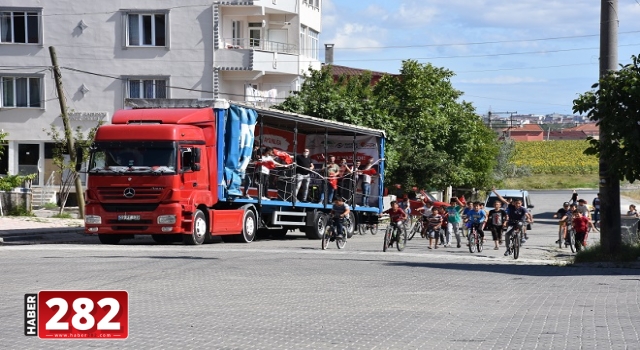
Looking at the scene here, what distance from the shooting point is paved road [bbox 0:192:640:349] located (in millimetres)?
11797

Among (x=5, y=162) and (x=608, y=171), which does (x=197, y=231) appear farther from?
(x=5, y=162)

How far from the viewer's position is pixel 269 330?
40.5 feet

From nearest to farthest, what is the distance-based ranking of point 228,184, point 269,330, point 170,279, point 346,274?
point 269,330 < point 170,279 < point 346,274 < point 228,184

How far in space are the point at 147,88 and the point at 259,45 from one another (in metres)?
6.36

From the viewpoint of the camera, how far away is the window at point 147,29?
175ft

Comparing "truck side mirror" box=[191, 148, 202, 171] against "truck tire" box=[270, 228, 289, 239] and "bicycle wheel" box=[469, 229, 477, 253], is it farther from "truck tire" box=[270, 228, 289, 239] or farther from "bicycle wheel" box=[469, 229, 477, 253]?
"truck tire" box=[270, 228, 289, 239]

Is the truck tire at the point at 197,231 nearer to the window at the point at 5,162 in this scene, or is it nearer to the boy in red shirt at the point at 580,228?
the boy in red shirt at the point at 580,228

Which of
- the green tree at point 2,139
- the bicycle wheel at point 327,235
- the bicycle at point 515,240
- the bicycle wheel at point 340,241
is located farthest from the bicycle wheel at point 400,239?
the green tree at point 2,139

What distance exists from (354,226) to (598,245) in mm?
12553

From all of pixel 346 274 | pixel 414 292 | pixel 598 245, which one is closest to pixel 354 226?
pixel 598 245

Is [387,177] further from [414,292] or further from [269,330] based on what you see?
[269,330]

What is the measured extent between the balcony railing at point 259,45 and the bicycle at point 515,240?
28.0 meters

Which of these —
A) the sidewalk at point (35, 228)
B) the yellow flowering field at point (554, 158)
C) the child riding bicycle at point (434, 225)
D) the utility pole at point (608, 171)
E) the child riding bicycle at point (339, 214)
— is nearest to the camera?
the utility pole at point (608, 171)

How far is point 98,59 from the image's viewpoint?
53.1 m
